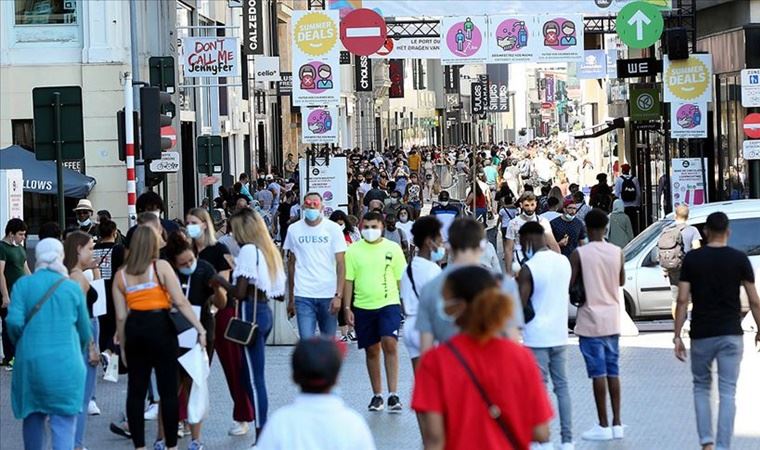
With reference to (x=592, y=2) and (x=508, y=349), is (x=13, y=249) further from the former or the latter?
(x=592, y=2)

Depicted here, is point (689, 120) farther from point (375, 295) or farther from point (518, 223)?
point (375, 295)

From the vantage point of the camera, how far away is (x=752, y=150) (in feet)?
78.0

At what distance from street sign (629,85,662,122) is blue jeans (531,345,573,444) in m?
22.2

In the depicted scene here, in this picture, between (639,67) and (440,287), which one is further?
(639,67)

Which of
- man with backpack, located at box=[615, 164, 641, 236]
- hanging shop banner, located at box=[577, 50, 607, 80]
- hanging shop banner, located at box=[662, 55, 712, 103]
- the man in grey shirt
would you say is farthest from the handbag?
hanging shop banner, located at box=[577, 50, 607, 80]

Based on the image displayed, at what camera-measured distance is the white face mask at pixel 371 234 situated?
1282 cm

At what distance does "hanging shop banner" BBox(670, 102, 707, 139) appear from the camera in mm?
25697

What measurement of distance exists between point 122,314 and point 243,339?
1086 mm

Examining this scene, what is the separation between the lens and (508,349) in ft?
19.4

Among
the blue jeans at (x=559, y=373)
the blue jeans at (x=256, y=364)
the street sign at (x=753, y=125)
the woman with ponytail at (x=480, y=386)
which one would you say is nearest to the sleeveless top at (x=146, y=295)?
the blue jeans at (x=256, y=364)

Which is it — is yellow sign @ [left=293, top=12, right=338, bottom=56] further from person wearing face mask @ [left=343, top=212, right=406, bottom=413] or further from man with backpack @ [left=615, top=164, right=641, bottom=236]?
person wearing face mask @ [left=343, top=212, right=406, bottom=413]

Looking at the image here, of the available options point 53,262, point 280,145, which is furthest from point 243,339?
point 280,145

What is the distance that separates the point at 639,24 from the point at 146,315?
1904 centimetres

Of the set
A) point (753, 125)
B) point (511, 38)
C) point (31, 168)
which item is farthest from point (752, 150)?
point (31, 168)
